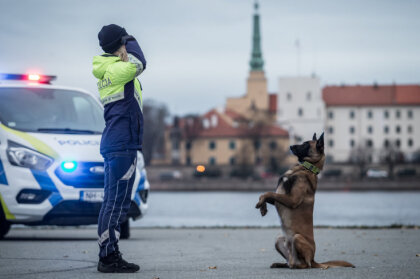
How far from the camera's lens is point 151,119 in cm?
13262

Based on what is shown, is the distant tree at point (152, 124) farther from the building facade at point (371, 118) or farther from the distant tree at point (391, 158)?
the distant tree at point (391, 158)

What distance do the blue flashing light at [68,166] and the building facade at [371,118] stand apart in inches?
5181

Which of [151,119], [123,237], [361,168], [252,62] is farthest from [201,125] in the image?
[123,237]

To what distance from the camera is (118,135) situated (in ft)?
22.7

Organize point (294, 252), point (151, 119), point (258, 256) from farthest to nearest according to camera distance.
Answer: point (151, 119) → point (258, 256) → point (294, 252)

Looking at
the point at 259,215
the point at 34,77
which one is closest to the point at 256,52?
the point at 259,215

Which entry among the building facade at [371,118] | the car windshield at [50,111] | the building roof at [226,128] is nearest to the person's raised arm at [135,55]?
the car windshield at [50,111]

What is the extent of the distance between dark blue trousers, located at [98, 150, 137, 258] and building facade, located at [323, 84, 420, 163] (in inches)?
5310

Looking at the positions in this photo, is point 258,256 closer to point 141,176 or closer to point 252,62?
point 141,176

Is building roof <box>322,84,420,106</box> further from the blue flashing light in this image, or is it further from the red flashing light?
the blue flashing light

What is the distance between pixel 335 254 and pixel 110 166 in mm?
3187

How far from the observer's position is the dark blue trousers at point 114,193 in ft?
22.5

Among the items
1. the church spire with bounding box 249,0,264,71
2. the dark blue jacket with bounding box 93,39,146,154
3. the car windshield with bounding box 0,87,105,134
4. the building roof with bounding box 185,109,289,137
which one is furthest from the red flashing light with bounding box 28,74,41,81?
the church spire with bounding box 249,0,264,71

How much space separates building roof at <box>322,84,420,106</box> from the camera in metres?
145
